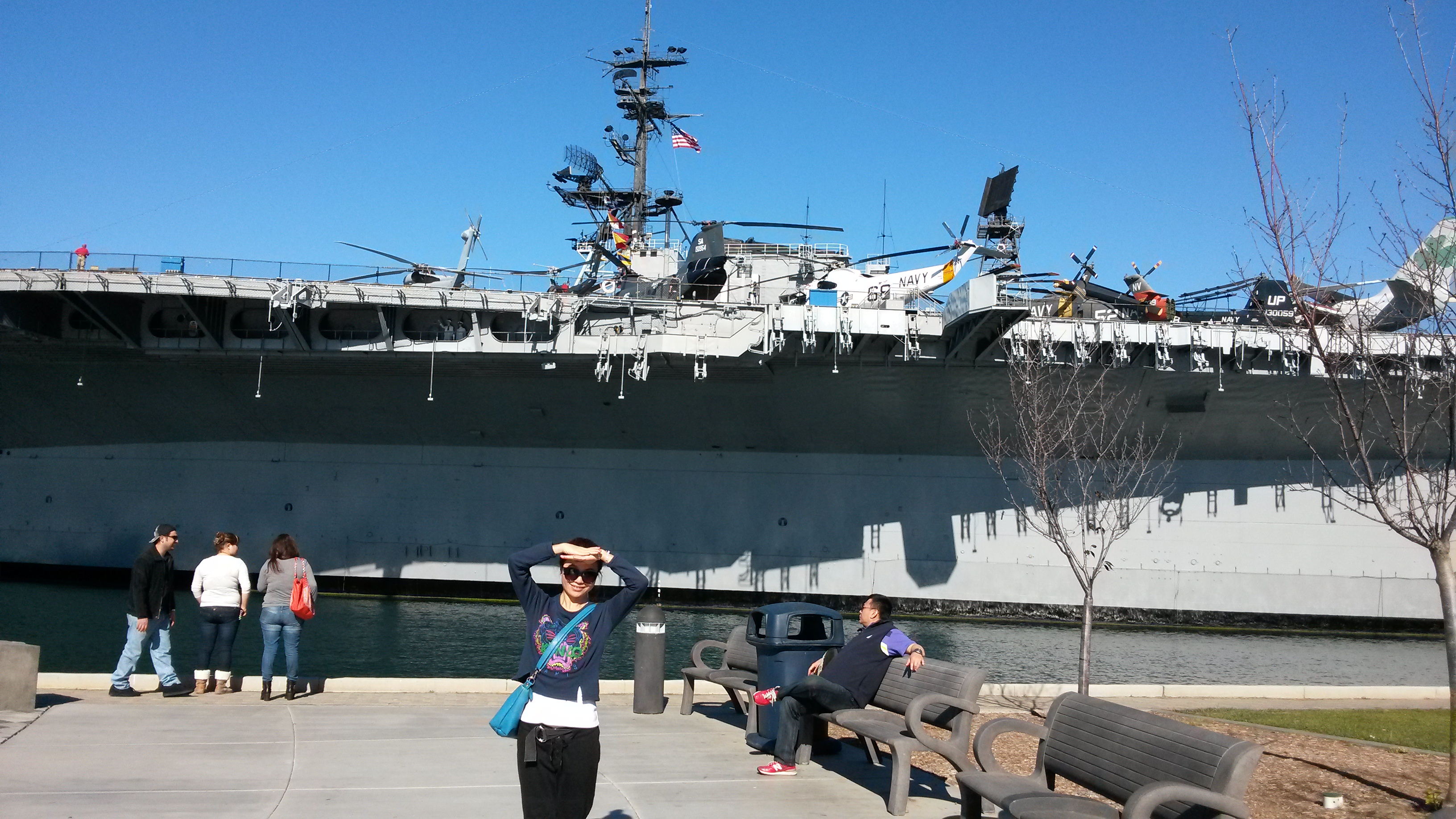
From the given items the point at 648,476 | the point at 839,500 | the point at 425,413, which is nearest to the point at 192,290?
the point at 425,413

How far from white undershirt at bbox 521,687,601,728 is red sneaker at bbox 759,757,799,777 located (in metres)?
2.70

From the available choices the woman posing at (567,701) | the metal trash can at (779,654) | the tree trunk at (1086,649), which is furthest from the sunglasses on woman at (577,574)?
the tree trunk at (1086,649)

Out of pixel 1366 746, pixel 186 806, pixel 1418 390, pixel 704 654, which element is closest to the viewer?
pixel 186 806

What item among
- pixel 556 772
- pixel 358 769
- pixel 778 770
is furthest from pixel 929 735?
pixel 358 769

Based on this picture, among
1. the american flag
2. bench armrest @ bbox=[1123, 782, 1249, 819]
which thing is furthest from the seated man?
the american flag

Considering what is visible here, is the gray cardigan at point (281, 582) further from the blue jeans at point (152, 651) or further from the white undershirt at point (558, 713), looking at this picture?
the white undershirt at point (558, 713)

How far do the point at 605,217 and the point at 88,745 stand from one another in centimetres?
2555

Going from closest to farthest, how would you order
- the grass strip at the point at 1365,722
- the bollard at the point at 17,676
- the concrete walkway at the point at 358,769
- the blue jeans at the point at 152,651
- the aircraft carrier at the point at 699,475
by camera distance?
the concrete walkway at the point at 358,769 < the bollard at the point at 17,676 < the grass strip at the point at 1365,722 < the blue jeans at the point at 152,651 < the aircraft carrier at the point at 699,475

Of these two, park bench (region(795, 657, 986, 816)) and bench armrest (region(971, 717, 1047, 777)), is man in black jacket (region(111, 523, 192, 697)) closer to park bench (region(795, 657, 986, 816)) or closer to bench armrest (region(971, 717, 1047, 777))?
park bench (region(795, 657, 986, 816))

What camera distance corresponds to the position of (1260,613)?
22938mm

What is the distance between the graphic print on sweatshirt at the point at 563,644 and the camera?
146 inches

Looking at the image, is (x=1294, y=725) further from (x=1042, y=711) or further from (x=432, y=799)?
(x=432, y=799)

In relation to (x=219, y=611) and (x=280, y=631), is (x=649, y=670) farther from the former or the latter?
(x=219, y=611)

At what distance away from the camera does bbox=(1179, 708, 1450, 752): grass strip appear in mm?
8062
